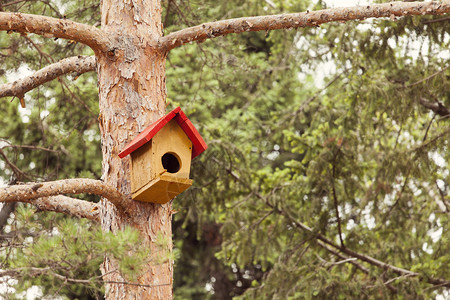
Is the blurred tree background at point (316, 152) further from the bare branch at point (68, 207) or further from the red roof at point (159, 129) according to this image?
the red roof at point (159, 129)

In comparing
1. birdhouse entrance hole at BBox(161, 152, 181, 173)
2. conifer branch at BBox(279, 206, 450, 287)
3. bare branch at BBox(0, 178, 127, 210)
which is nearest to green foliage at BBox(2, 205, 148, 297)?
bare branch at BBox(0, 178, 127, 210)

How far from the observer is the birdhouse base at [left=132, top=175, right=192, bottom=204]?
3066 mm

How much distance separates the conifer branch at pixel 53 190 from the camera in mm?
2818

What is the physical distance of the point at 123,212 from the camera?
3.19 m

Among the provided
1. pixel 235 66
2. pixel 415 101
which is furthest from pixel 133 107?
pixel 415 101

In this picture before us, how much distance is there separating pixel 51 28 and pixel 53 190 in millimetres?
811

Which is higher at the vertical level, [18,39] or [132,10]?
[18,39]

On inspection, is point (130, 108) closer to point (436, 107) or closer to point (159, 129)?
point (159, 129)

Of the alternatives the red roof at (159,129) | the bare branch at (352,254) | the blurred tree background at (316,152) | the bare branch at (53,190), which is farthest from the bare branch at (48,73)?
the bare branch at (352,254)

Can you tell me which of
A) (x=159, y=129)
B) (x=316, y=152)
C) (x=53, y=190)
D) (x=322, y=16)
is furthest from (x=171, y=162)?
(x=316, y=152)

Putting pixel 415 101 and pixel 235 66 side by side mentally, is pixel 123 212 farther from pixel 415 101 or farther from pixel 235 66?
A: pixel 415 101

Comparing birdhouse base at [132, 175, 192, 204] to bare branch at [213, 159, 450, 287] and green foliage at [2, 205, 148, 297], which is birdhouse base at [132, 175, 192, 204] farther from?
bare branch at [213, 159, 450, 287]

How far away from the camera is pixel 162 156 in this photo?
10.6ft

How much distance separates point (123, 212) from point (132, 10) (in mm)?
1177
